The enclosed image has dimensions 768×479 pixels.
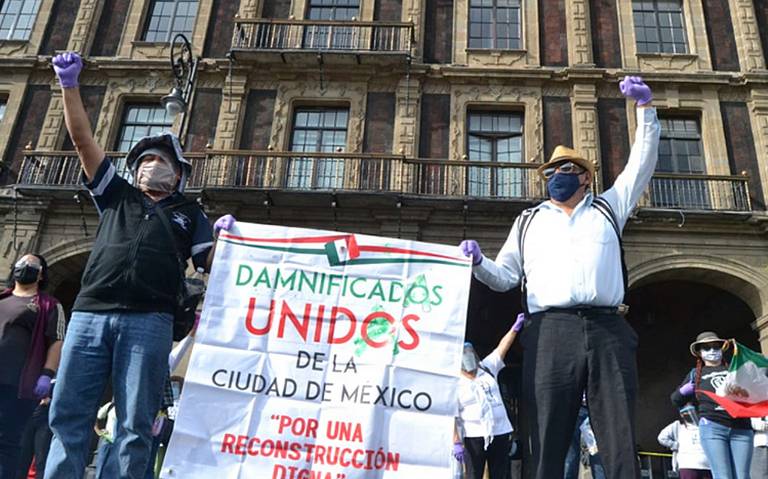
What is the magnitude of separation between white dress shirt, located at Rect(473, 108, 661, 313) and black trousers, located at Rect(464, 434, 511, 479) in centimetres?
329

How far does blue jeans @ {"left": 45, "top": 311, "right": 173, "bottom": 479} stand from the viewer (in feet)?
9.57

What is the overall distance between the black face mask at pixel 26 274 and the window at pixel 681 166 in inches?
484

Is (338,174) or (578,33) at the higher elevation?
(578,33)

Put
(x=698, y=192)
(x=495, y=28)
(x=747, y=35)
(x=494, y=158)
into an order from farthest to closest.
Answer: (x=495, y=28) < (x=747, y=35) < (x=494, y=158) < (x=698, y=192)

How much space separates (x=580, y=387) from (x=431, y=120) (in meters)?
12.0

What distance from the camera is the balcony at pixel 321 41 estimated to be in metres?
14.6

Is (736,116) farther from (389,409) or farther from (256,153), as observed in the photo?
(389,409)

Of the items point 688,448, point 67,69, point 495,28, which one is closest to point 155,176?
point 67,69

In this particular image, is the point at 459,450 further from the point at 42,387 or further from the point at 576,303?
the point at 42,387

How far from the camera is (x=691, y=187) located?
13531 mm

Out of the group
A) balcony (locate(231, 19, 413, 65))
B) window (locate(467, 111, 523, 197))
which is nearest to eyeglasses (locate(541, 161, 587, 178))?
window (locate(467, 111, 523, 197))

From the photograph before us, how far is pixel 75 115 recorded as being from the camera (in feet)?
10.6

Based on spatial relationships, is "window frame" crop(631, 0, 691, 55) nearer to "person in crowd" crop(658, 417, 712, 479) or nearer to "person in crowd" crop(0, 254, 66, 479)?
"person in crowd" crop(658, 417, 712, 479)

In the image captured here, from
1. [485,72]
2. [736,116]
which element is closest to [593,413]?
[485,72]
